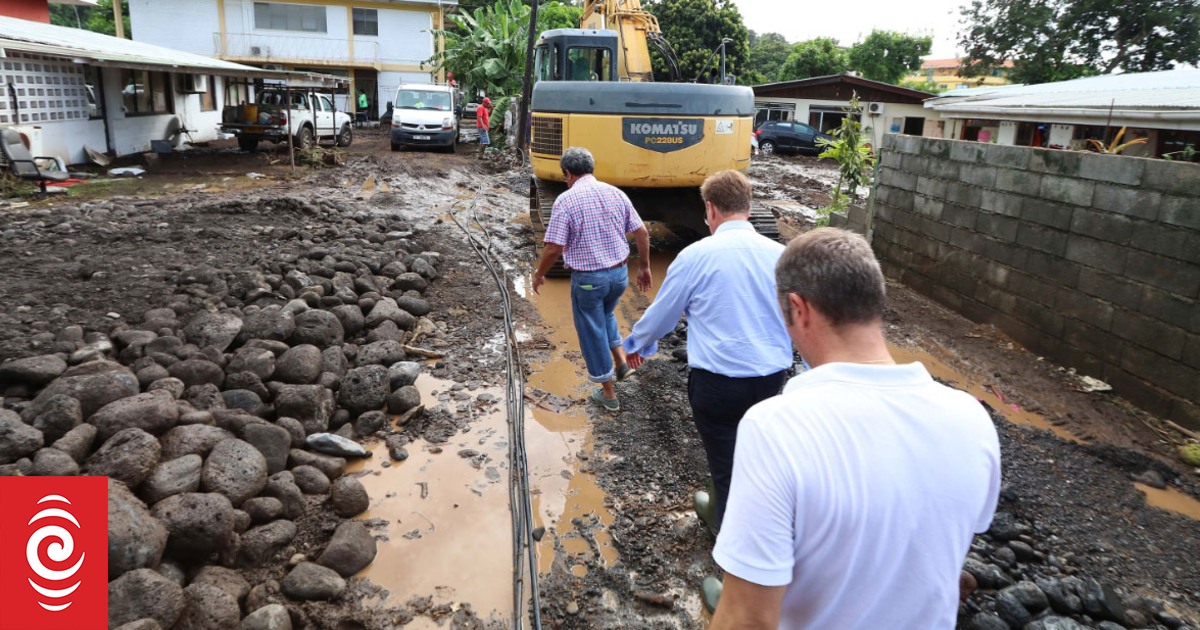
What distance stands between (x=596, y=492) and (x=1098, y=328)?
13.8 feet

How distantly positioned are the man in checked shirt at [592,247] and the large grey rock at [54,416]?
8.90 feet

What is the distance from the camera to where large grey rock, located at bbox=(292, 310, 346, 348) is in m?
5.63

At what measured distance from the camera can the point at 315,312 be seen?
5.86m

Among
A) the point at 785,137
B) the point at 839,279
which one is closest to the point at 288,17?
the point at 785,137

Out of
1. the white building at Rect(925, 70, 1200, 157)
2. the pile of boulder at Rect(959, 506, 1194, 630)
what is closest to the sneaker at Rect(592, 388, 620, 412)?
the pile of boulder at Rect(959, 506, 1194, 630)

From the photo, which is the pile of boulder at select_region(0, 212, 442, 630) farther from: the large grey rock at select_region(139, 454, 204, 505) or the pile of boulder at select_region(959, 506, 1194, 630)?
the pile of boulder at select_region(959, 506, 1194, 630)

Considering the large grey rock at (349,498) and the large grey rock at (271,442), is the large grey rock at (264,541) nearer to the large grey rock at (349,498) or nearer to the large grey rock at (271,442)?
the large grey rock at (349,498)

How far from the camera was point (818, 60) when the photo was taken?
35.4m

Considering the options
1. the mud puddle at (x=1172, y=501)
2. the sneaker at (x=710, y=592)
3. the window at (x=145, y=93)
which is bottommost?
the mud puddle at (x=1172, y=501)

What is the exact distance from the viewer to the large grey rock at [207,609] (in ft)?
9.19

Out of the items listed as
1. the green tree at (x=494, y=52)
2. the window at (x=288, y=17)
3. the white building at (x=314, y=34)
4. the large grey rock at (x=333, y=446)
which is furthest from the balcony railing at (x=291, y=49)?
the large grey rock at (x=333, y=446)

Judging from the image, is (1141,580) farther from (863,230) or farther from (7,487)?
(863,230)

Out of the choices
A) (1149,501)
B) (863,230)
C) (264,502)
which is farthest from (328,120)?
(1149,501)

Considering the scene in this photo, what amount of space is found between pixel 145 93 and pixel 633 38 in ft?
48.6
